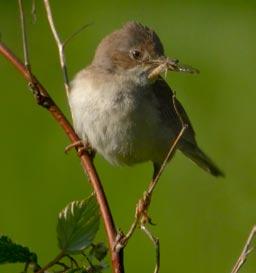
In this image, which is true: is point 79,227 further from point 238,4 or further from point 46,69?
point 238,4

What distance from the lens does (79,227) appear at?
1.90 m

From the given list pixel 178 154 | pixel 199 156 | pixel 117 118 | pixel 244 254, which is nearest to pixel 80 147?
pixel 117 118

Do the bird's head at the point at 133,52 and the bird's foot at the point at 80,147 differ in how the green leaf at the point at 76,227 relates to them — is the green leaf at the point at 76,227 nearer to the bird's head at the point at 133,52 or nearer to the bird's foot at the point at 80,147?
the bird's foot at the point at 80,147

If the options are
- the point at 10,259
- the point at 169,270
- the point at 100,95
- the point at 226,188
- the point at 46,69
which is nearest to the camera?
the point at 10,259

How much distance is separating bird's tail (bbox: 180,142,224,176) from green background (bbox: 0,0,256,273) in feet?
2.22

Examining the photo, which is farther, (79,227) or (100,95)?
(100,95)

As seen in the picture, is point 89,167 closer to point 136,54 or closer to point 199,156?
point 136,54

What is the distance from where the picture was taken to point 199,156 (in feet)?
11.6

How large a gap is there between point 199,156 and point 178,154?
39.9 inches

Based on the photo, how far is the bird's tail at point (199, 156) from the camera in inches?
137

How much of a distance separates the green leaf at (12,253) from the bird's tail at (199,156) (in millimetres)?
1632

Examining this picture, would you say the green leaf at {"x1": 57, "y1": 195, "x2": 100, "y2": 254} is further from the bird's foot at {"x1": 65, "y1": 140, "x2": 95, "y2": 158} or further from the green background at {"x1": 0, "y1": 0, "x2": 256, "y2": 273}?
the green background at {"x1": 0, "y1": 0, "x2": 256, "y2": 273}

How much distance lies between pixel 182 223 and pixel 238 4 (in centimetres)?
161

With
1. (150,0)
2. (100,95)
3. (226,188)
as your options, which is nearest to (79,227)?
(100,95)
